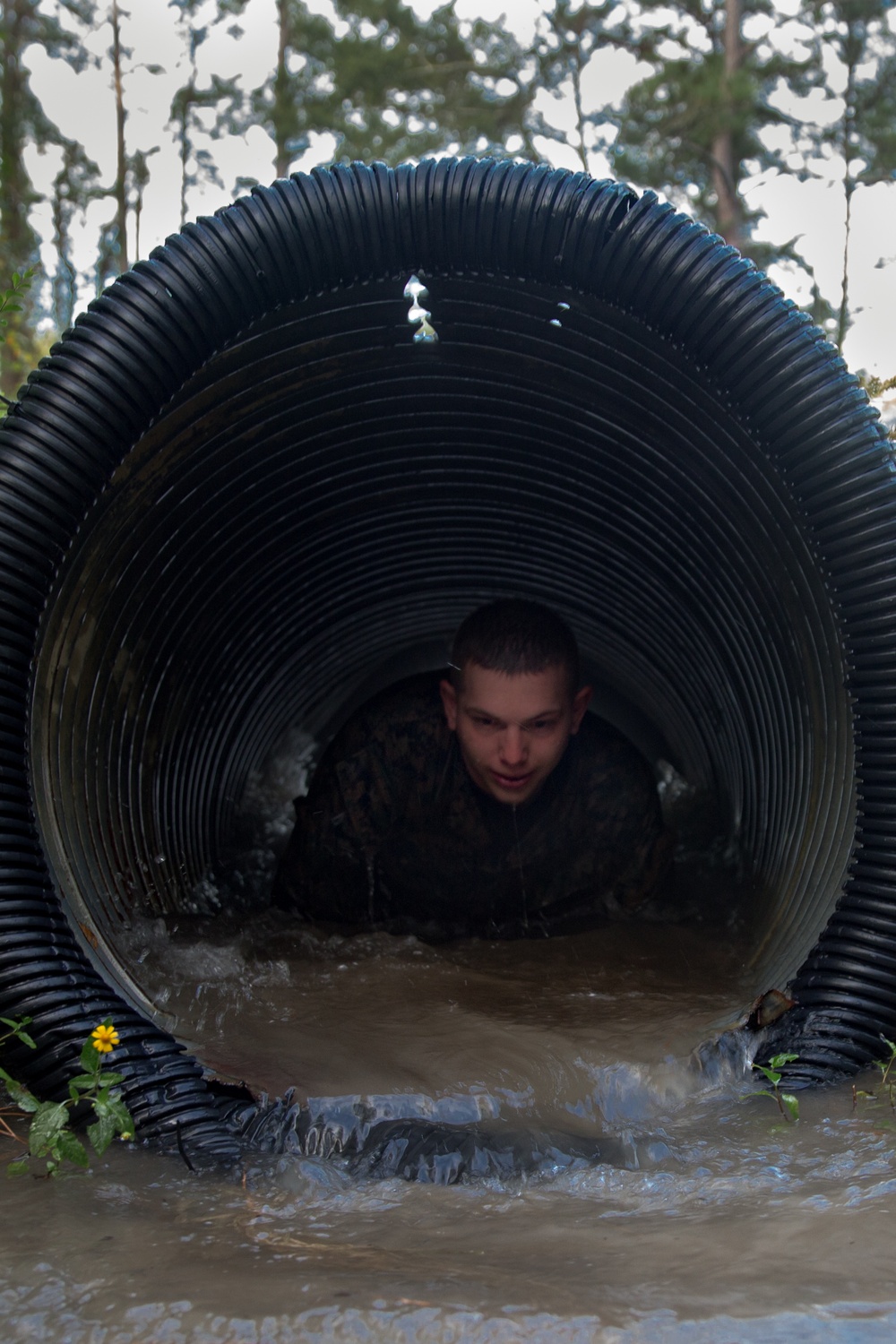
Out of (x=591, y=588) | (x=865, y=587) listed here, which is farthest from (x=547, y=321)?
(x=591, y=588)

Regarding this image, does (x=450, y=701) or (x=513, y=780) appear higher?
(x=450, y=701)

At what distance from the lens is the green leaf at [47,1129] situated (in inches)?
83.1

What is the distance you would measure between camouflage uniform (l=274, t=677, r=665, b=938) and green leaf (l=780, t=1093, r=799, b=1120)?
221cm

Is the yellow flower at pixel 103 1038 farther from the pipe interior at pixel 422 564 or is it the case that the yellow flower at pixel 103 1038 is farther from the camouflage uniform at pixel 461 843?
the camouflage uniform at pixel 461 843

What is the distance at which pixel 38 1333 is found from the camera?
1.51 metres

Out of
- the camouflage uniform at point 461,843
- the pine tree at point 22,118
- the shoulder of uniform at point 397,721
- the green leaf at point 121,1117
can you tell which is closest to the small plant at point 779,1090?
the green leaf at point 121,1117

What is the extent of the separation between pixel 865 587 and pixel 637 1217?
60.3 inches

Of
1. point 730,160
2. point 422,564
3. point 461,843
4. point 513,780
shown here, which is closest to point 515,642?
point 513,780

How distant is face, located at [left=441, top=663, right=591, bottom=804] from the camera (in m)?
4.35

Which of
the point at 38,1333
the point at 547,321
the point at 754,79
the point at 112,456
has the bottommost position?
the point at 38,1333

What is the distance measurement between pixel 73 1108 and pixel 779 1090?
4.81 feet

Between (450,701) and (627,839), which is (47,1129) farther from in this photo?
(627,839)

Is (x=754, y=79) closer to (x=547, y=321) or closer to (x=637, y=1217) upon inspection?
(x=547, y=321)

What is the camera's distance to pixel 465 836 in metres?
4.80
